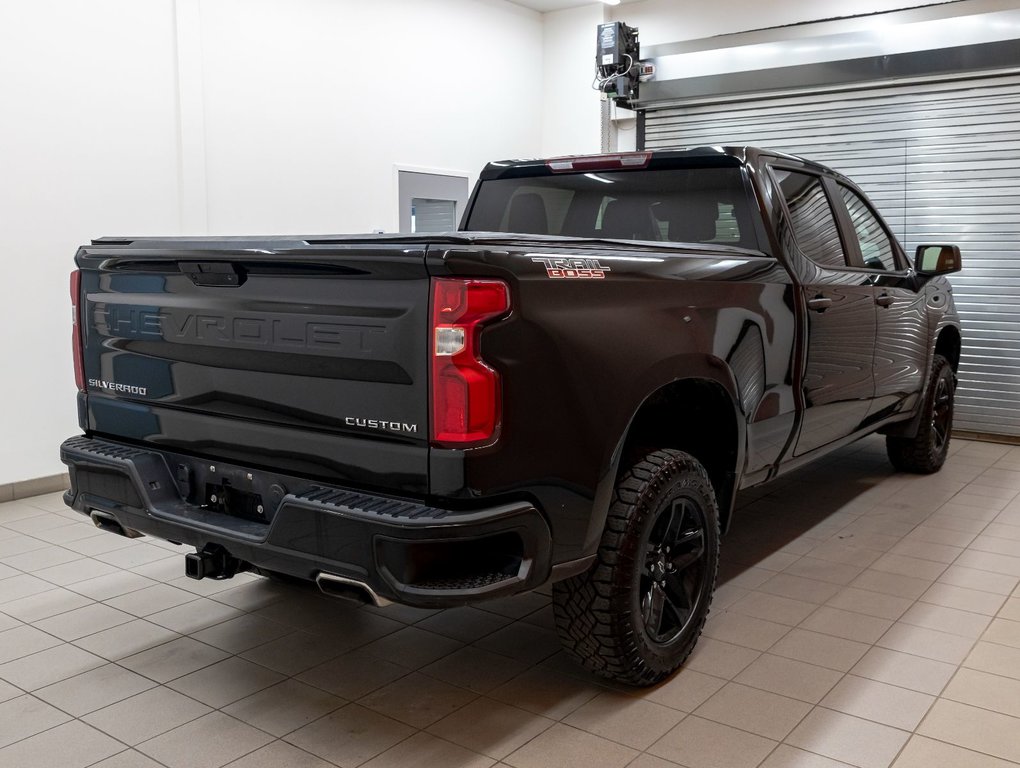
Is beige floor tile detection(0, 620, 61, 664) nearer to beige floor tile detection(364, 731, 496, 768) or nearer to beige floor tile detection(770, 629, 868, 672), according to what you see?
beige floor tile detection(364, 731, 496, 768)

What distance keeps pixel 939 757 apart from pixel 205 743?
2.01 metres

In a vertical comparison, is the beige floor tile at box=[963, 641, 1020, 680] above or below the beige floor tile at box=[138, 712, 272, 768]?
below

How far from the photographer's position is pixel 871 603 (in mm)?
3754

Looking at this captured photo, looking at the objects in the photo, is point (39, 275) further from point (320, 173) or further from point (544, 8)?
point (544, 8)

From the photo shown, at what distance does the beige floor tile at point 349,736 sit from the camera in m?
2.56

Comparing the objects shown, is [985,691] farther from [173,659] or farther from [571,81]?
[571,81]

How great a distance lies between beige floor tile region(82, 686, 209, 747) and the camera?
2697mm

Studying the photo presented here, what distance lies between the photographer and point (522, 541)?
92.8 inches

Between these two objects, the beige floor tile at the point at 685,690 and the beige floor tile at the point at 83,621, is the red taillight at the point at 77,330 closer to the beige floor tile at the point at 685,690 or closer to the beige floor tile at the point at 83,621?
the beige floor tile at the point at 83,621

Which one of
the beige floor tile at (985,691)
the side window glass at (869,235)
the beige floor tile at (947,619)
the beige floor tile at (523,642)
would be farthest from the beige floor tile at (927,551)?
the beige floor tile at (523,642)

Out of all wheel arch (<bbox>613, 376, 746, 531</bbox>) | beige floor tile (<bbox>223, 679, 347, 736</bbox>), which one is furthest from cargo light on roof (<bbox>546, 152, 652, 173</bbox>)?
beige floor tile (<bbox>223, 679, 347, 736</bbox>)

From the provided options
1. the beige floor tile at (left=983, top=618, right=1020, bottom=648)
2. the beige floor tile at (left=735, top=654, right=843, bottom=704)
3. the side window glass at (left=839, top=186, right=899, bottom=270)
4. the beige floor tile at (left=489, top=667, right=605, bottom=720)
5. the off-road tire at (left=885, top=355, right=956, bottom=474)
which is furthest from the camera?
the off-road tire at (left=885, top=355, right=956, bottom=474)

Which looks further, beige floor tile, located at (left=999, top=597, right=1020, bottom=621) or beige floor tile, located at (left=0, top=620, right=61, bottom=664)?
beige floor tile, located at (left=999, top=597, right=1020, bottom=621)

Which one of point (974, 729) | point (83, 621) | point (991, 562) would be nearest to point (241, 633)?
point (83, 621)
